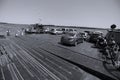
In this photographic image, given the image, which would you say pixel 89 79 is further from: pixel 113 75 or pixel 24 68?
pixel 24 68

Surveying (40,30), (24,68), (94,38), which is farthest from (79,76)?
(40,30)

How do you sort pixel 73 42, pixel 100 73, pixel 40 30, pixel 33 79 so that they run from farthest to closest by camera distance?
pixel 40 30
pixel 73 42
pixel 100 73
pixel 33 79

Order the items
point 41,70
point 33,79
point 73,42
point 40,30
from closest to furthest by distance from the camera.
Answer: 1. point 33,79
2. point 41,70
3. point 73,42
4. point 40,30

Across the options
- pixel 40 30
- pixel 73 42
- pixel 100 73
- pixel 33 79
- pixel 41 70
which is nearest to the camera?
pixel 33 79

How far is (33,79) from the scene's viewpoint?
5270mm

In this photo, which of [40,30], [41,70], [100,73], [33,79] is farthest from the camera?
[40,30]

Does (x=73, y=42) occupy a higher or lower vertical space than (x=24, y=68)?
higher

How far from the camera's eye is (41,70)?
249 inches

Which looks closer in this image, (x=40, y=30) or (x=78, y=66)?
(x=78, y=66)

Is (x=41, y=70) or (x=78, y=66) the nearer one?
(x=41, y=70)

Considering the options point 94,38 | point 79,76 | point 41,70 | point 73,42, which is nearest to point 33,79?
point 41,70

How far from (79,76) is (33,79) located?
2.66 metres

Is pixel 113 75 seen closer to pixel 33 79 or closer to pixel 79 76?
pixel 79 76

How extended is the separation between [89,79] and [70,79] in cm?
109
